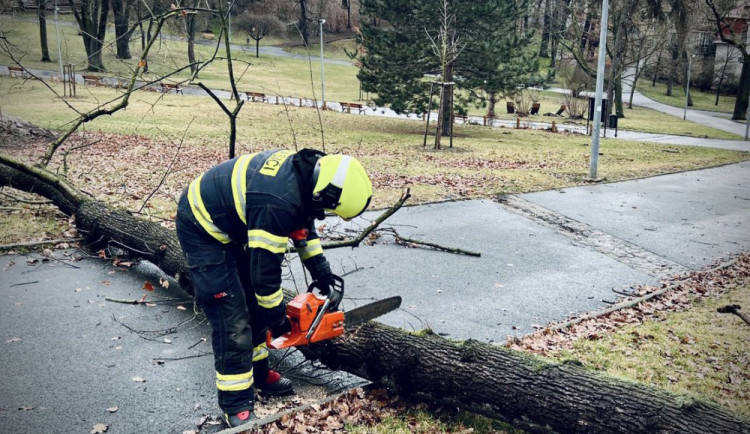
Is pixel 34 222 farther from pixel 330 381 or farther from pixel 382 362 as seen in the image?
pixel 382 362

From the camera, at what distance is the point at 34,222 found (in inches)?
341

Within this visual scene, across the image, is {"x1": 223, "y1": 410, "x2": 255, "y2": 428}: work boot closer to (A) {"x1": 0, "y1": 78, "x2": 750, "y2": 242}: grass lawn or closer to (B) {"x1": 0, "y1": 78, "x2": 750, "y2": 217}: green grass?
(A) {"x1": 0, "y1": 78, "x2": 750, "y2": 242}: grass lawn

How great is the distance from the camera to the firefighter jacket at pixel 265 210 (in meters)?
3.54

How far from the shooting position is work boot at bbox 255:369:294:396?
4.41 metres

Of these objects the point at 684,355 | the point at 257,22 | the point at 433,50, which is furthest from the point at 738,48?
the point at 257,22

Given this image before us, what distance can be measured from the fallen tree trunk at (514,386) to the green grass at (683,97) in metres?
49.2

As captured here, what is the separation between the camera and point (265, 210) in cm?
354

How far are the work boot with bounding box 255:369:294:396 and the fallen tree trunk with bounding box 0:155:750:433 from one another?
0.32 metres

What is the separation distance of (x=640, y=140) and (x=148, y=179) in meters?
20.9

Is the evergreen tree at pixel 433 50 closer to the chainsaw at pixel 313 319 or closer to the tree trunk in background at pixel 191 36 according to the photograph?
the tree trunk in background at pixel 191 36

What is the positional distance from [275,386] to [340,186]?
1784 millimetres

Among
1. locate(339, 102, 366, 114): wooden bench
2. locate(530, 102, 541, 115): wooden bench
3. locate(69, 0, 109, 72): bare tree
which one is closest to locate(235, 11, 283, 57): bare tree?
locate(69, 0, 109, 72): bare tree

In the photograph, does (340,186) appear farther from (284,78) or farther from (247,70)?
(284,78)

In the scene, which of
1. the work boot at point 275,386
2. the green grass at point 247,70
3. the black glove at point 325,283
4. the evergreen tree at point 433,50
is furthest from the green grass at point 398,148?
the green grass at point 247,70
